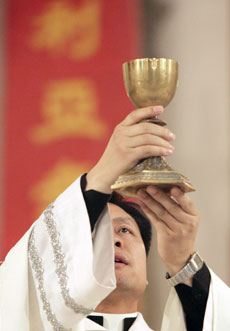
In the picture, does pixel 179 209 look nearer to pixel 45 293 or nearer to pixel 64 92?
pixel 45 293

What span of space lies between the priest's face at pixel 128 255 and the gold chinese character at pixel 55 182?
0.71m

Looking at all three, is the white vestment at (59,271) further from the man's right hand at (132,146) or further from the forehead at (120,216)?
the forehead at (120,216)

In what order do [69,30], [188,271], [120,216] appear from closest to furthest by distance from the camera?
1. [188,271]
2. [120,216]
3. [69,30]

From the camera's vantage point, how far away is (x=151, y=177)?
159 centimetres

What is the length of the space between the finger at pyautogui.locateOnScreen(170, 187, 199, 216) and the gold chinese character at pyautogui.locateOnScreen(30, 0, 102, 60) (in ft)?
5.66

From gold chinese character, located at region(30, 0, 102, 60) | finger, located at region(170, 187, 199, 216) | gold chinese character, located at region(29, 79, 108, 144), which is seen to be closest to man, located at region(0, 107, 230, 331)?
finger, located at region(170, 187, 199, 216)

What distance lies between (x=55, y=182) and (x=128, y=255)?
0.91 meters

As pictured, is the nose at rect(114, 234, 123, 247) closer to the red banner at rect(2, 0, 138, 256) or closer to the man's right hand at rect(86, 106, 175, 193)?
the man's right hand at rect(86, 106, 175, 193)

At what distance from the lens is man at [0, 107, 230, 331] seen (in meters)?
1.62

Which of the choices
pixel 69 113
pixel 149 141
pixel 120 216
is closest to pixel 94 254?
pixel 149 141

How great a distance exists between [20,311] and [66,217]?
9.9 inches

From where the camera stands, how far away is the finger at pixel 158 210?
1.72m

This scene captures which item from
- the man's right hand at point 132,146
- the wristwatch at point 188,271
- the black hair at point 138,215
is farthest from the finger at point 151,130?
the black hair at point 138,215

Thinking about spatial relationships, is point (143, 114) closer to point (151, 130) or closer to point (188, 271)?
point (151, 130)
